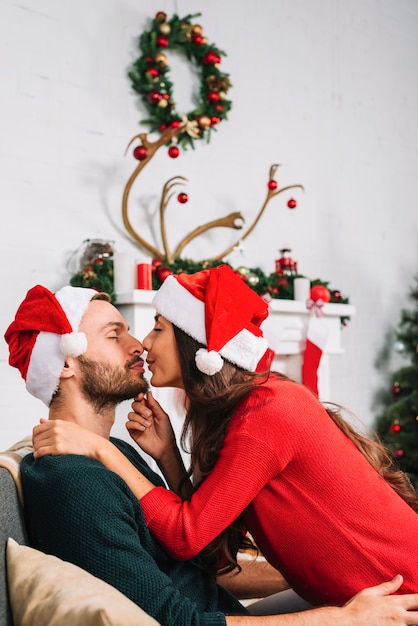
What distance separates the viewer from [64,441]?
1.50 metres

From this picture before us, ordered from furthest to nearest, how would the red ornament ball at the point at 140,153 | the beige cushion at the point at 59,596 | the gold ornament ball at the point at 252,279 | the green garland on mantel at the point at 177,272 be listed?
the gold ornament ball at the point at 252,279 → the red ornament ball at the point at 140,153 → the green garland on mantel at the point at 177,272 → the beige cushion at the point at 59,596

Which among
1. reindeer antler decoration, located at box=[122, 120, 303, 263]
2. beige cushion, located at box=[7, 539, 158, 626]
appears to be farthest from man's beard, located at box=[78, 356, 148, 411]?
reindeer antler decoration, located at box=[122, 120, 303, 263]

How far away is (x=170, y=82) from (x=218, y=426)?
2133 mm

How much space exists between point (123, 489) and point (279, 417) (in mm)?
353

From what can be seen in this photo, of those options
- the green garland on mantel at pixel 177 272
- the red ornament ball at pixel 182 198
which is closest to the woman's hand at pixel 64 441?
the green garland on mantel at pixel 177 272

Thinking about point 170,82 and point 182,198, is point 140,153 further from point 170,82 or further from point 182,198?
point 170,82

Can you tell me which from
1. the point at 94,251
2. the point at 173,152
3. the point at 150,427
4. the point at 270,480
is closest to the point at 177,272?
the point at 94,251

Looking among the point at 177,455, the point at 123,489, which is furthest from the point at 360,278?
the point at 123,489

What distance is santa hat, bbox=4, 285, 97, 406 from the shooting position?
1802 millimetres

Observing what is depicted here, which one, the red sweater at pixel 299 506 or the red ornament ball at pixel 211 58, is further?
the red ornament ball at pixel 211 58

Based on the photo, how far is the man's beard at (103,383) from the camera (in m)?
1.82

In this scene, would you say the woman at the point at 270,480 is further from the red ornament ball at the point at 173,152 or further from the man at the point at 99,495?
the red ornament ball at the point at 173,152

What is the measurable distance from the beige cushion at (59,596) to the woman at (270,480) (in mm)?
298

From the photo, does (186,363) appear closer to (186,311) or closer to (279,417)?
(186,311)
